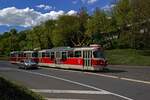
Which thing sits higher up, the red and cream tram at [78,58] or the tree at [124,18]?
the tree at [124,18]

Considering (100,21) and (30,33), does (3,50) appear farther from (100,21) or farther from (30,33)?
(100,21)

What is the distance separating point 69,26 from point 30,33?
1320 inches

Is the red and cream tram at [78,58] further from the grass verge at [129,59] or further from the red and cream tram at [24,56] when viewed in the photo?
the grass verge at [129,59]

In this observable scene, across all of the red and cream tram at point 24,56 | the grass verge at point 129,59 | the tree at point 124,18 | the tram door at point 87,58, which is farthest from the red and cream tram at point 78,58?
the tree at point 124,18

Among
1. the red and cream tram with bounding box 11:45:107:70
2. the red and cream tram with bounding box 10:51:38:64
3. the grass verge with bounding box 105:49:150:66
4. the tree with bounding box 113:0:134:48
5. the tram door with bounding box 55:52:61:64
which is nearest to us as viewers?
the red and cream tram with bounding box 11:45:107:70

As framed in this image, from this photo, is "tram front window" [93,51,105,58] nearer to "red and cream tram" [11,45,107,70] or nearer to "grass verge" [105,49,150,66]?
A: "red and cream tram" [11,45,107,70]

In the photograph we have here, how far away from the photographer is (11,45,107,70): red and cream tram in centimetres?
4238

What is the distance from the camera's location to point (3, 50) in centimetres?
18800

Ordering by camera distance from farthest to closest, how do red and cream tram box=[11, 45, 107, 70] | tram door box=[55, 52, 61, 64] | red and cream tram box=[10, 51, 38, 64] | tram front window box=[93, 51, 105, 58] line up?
red and cream tram box=[10, 51, 38, 64] < tram door box=[55, 52, 61, 64] < tram front window box=[93, 51, 105, 58] < red and cream tram box=[11, 45, 107, 70]

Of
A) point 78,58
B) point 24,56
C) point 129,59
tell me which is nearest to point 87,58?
point 78,58

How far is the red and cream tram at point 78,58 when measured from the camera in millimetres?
42375

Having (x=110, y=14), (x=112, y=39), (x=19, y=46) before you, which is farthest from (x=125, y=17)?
(x=19, y=46)

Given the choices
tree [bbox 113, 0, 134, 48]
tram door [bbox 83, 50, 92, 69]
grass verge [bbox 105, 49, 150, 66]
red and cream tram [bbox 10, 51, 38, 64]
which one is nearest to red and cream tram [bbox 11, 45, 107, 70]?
A: tram door [bbox 83, 50, 92, 69]

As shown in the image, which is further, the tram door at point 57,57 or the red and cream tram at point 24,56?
the red and cream tram at point 24,56
